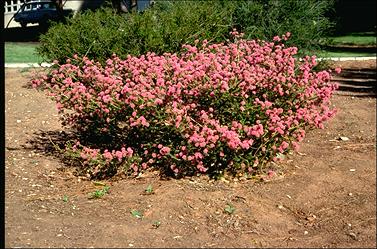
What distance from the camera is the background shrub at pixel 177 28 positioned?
31.8 ft

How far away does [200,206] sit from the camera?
528 cm

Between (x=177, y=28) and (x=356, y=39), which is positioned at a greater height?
(x=177, y=28)

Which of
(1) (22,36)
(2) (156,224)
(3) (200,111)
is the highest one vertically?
(3) (200,111)

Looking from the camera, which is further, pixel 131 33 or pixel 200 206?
pixel 131 33

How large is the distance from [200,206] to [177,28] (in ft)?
16.5

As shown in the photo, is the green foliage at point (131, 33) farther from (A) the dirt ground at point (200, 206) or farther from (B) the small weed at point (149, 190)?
(B) the small weed at point (149, 190)

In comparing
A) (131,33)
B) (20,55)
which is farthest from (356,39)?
(131,33)

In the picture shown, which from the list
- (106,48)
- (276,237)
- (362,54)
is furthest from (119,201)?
Answer: (362,54)

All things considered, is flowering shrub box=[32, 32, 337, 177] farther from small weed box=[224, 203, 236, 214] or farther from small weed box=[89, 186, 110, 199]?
small weed box=[224, 203, 236, 214]

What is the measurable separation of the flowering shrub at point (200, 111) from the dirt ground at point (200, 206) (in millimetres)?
239

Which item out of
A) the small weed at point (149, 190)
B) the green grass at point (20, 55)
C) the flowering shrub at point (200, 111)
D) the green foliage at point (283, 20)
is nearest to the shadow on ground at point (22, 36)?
the green grass at point (20, 55)

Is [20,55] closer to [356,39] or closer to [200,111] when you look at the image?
[356,39]

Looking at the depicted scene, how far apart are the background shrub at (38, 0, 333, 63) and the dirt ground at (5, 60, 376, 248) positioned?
2774 mm

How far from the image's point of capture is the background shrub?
9.69m
